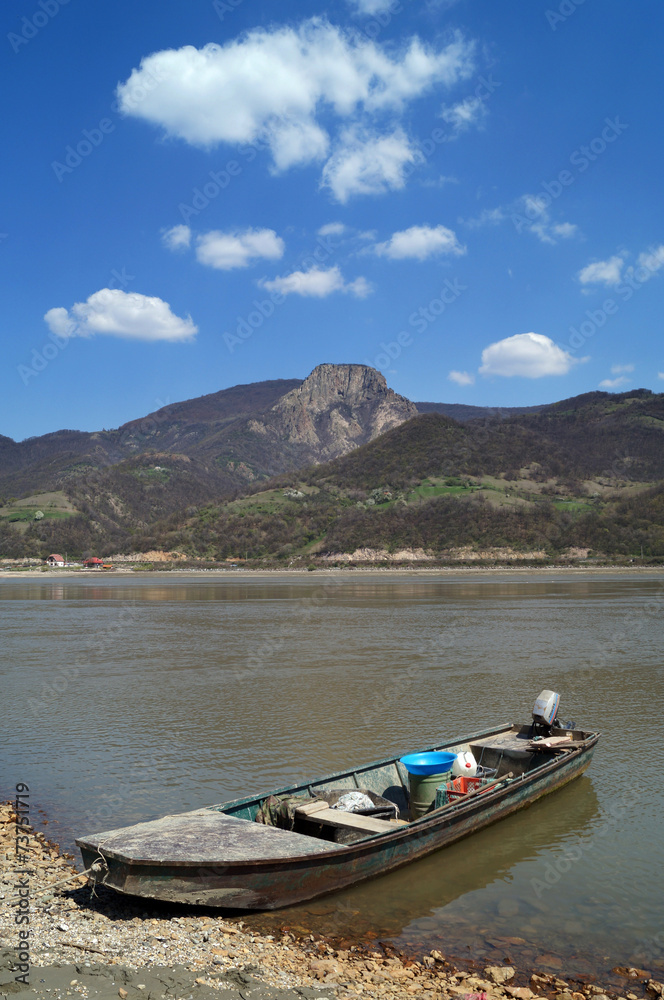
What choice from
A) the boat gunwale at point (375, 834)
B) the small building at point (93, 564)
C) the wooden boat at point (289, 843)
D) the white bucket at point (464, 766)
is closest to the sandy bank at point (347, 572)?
the small building at point (93, 564)

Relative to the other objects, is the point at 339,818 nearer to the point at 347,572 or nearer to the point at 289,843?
the point at 289,843

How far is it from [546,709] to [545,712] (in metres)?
0.08

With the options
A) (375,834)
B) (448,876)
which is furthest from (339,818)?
(448,876)

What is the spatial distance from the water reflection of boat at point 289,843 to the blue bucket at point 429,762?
53 cm

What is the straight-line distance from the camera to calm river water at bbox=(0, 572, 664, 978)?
821cm

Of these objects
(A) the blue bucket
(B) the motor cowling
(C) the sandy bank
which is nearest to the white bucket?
(A) the blue bucket

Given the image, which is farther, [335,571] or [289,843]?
[335,571]

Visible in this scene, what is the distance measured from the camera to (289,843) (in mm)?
8234

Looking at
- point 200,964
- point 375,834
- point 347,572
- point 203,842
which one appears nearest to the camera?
point 200,964

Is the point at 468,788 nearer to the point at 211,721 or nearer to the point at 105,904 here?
the point at 105,904

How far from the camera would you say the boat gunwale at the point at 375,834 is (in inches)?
291

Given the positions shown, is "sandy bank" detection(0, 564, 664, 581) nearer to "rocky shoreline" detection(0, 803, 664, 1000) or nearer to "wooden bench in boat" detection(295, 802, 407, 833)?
"wooden bench in boat" detection(295, 802, 407, 833)

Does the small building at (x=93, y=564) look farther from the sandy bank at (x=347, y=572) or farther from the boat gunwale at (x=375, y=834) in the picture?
the boat gunwale at (x=375, y=834)

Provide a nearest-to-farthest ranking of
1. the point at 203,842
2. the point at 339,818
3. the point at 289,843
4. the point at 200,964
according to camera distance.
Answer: the point at 200,964 < the point at 203,842 < the point at 289,843 < the point at 339,818
